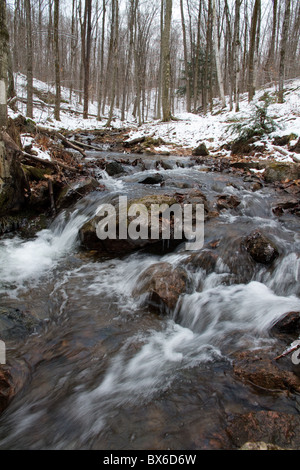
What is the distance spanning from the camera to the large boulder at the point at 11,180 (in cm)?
539

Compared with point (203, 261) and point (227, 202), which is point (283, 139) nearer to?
point (227, 202)

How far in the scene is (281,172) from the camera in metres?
8.14

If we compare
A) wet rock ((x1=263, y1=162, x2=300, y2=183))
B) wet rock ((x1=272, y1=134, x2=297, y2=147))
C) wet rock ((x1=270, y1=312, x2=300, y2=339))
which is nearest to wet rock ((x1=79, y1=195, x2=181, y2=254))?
wet rock ((x1=270, y1=312, x2=300, y2=339))

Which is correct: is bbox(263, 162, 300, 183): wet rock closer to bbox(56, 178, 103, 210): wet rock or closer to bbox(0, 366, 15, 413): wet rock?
bbox(56, 178, 103, 210): wet rock

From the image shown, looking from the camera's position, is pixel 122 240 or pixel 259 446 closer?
pixel 259 446

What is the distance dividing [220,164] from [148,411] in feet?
30.6

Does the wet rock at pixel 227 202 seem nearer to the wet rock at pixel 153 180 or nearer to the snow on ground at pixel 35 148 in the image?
the wet rock at pixel 153 180

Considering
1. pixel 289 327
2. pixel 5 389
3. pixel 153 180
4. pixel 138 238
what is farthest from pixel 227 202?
pixel 5 389

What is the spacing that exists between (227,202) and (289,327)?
13.2 ft

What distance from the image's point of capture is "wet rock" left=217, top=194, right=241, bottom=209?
649 cm

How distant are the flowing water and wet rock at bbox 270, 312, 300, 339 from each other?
0.38 ft

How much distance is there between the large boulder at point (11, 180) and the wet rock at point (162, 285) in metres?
3.45

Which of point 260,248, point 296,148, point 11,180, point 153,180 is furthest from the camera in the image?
point 296,148

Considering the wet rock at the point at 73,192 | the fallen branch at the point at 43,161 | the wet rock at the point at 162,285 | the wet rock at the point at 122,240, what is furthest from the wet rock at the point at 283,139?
the wet rock at the point at 162,285
